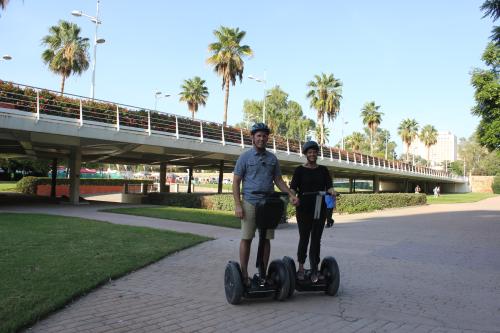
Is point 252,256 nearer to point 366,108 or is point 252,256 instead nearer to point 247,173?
point 247,173

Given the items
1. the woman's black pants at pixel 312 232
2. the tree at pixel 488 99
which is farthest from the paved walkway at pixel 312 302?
the tree at pixel 488 99

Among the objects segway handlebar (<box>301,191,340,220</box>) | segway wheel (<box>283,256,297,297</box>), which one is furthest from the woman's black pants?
segway wheel (<box>283,256,297,297</box>)

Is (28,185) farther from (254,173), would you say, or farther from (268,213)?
(268,213)

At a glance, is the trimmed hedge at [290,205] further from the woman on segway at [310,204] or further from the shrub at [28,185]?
the shrub at [28,185]

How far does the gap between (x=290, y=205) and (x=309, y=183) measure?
12881mm

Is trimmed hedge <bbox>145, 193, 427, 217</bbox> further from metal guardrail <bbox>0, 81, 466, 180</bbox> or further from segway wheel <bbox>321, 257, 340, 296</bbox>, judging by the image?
segway wheel <bbox>321, 257, 340, 296</bbox>

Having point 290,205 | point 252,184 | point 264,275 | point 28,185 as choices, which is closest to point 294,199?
point 252,184

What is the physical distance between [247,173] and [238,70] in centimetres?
3451

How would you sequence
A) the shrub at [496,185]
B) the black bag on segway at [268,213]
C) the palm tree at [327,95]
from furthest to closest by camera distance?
1. the shrub at [496,185]
2. the palm tree at [327,95]
3. the black bag on segway at [268,213]

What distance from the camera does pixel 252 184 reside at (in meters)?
4.88

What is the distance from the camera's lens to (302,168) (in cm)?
535

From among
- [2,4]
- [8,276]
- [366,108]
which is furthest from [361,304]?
[366,108]

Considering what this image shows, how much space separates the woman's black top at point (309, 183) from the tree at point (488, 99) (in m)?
12.9

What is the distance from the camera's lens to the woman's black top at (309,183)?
5227mm
